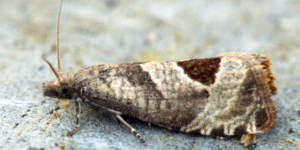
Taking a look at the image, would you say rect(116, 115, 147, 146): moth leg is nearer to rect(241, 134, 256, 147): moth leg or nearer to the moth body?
the moth body

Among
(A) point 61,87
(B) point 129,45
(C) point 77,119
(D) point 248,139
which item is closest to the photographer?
(D) point 248,139

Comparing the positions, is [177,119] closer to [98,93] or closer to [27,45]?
[98,93]

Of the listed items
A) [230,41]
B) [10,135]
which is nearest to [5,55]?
[10,135]

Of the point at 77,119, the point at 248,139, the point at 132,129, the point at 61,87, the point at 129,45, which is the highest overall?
the point at 129,45

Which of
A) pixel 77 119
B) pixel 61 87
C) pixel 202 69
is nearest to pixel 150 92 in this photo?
pixel 202 69

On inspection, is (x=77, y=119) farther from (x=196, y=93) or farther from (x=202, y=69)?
(x=202, y=69)

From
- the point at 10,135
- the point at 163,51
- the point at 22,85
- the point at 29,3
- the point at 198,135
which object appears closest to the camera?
the point at 10,135
